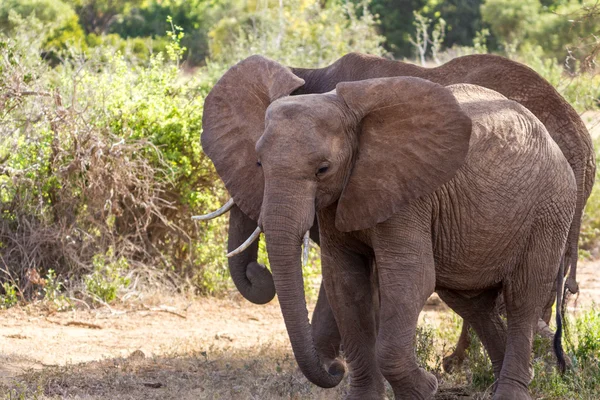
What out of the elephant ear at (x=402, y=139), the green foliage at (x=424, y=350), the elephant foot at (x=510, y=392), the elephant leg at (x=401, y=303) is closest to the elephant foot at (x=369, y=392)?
the elephant leg at (x=401, y=303)

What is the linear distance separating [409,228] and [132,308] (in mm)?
4472

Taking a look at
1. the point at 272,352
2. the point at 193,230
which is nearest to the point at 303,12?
the point at 193,230

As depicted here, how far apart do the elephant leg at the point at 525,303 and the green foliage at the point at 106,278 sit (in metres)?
4.24

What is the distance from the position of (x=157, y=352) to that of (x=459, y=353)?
2149 mm

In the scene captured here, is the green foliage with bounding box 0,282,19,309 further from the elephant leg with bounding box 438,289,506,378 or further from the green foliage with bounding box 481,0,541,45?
the green foliage with bounding box 481,0,541,45

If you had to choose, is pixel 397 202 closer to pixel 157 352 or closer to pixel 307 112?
pixel 307 112

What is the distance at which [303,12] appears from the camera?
19.7 meters

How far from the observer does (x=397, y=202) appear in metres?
4.56

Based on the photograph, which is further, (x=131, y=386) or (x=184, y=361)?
(x=184, y=361)

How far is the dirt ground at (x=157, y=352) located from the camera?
5.79 metres

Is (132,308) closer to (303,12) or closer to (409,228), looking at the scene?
(409,228)

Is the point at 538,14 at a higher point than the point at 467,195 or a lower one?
lower

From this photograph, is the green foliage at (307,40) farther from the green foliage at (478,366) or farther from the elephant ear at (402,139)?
the elephant ear at (402,139)

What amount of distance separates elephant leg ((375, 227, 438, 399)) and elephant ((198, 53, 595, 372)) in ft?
5.14
